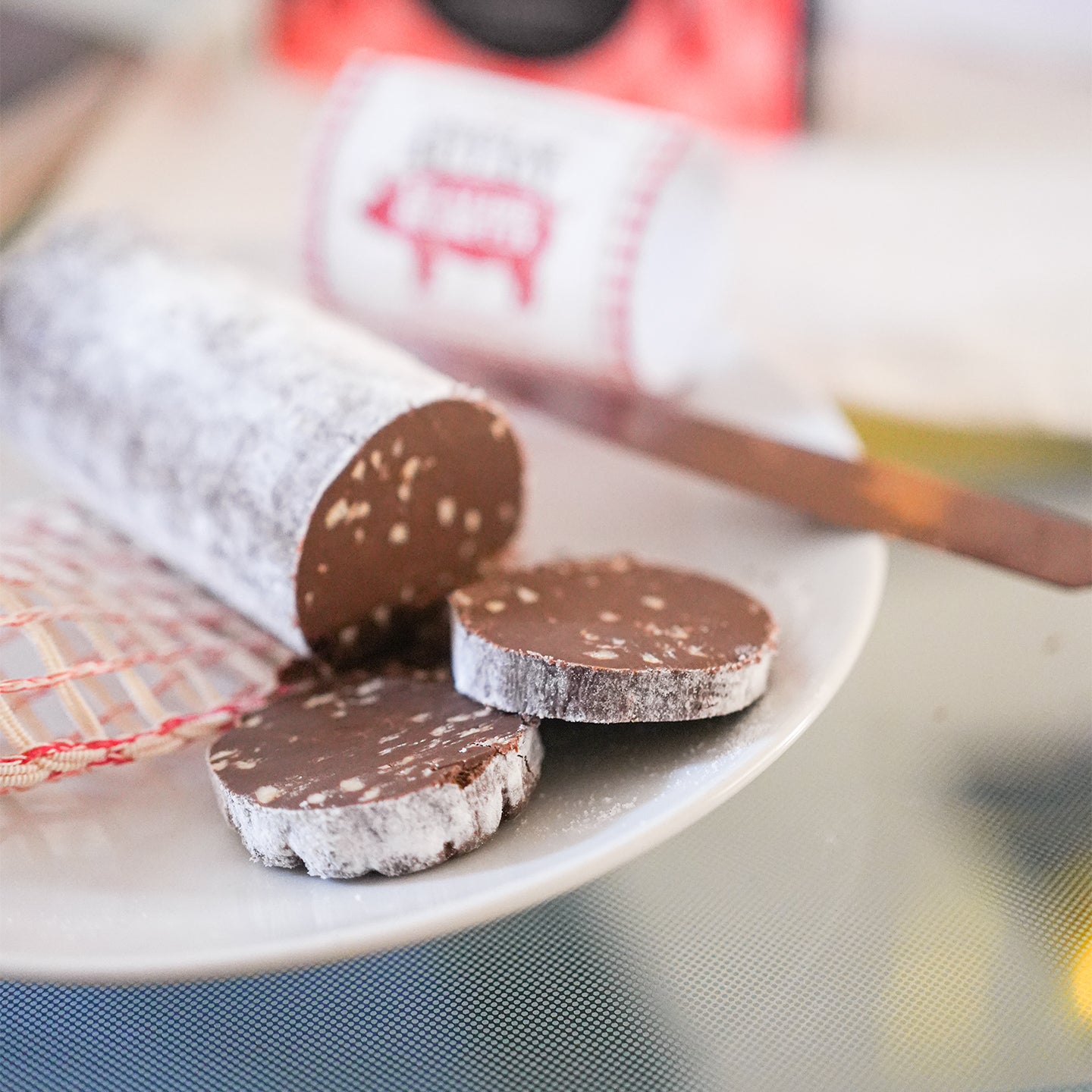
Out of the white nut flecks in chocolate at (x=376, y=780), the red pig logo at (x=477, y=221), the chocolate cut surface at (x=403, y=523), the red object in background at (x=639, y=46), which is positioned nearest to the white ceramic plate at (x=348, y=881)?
the white nut flecks in chocolate at (x=376, y=780)

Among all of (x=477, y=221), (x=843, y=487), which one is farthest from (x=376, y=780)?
(x=477, y=221)

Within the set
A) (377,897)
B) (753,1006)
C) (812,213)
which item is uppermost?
(812,213)

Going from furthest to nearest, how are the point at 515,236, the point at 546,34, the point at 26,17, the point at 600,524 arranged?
1. the point at 26,17
2. the point at 546,34
3. the point at 515,236
4. the point at 600,524

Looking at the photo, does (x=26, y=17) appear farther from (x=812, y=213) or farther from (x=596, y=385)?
(x=596, y=385)

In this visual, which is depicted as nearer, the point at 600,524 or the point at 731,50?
the point at 600,524

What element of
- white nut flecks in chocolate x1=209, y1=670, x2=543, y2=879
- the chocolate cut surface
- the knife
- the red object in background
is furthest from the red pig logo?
the red object in background

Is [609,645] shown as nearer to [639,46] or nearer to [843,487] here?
[843,487]

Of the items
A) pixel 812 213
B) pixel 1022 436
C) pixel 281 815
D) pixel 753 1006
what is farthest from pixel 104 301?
pixel 812 213
